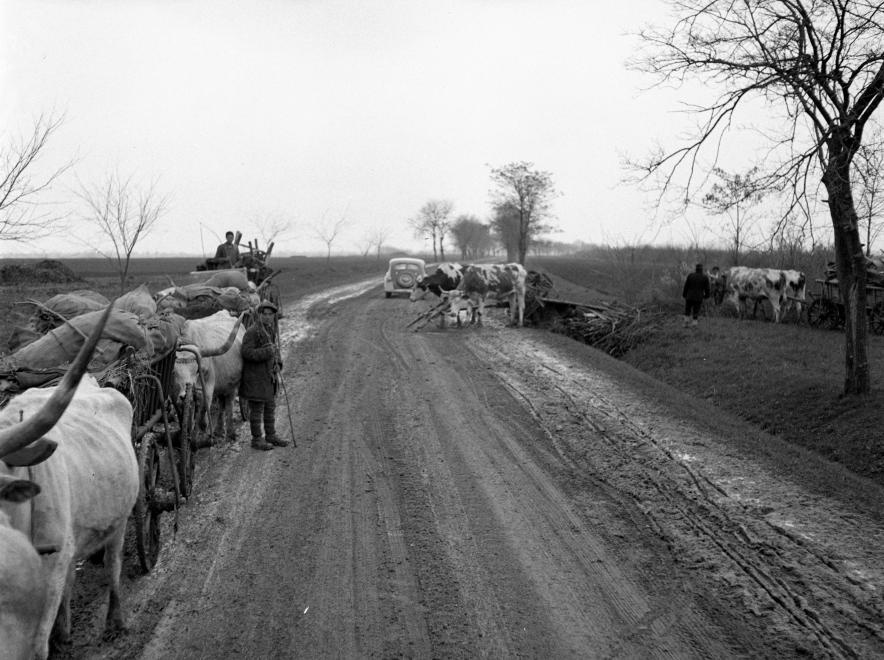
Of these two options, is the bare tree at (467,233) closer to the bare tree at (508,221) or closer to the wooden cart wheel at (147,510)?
the bare tree at (508,221)

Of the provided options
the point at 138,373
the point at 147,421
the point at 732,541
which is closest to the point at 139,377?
the point at 138,373

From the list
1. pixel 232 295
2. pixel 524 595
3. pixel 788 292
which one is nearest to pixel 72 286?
pixel 232 295

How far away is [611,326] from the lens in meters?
19.8

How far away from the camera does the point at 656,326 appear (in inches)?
758

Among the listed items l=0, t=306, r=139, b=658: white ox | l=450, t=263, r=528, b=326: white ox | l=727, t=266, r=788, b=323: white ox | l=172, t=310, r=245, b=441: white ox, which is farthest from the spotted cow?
l=0, t=306, r=139, b=658: white ox

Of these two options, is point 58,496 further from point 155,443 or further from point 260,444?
point 260,444

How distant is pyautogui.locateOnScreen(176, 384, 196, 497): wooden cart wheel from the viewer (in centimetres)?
661

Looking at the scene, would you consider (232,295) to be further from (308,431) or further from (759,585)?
(759,585)

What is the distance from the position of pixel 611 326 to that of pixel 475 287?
4.36 metres

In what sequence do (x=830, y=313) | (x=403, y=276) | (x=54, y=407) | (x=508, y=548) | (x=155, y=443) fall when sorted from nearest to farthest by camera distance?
(x=54, y=407)
(x=155, y=443)
(x=508, y=548)
(x=830, y=313)
(x=403, y=276)

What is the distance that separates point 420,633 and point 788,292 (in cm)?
2123

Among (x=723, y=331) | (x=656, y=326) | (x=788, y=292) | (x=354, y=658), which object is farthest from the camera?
(x=788, y=292)

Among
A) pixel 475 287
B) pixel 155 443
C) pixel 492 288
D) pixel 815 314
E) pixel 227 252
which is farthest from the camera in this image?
pixel 492 288

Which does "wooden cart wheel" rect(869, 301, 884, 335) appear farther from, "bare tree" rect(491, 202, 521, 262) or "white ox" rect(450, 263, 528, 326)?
"bare tree" rect(491, 202, 521, 262)
